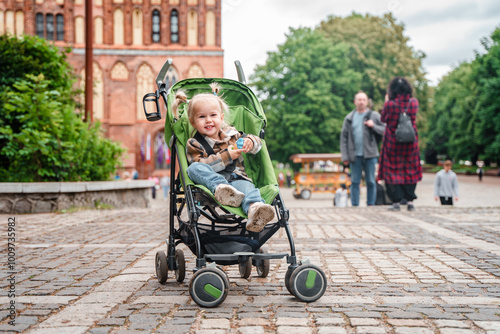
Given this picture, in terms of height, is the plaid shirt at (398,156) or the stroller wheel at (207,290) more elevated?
the plaid shirt at (398,156)

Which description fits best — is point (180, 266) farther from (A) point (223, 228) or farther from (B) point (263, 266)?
(B) point (263, 266)

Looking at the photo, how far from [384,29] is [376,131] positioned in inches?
1494

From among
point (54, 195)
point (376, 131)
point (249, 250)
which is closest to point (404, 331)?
point (249, 250)

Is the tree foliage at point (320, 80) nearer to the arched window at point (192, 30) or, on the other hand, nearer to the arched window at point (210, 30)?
the arched window at point (210, 30)

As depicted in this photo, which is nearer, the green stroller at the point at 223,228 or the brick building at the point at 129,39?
the green stroller at the point at 223,228

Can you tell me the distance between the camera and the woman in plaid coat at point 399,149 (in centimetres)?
1086

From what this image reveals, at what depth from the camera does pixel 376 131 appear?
11.6 m

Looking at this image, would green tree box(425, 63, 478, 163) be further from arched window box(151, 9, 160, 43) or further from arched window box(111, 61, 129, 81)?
arched window box(111, 61, 129, 81)

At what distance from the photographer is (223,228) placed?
431 centimetres

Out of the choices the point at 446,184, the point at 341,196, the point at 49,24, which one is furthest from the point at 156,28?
the point at 446,184

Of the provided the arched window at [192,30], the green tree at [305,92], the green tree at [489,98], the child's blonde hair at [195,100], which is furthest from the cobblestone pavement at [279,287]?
the green tree at [489,98]

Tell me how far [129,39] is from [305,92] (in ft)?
41.9

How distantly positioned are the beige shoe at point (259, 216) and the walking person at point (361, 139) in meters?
7.92

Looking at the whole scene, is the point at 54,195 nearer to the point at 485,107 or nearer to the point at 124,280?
the point at 124,280
